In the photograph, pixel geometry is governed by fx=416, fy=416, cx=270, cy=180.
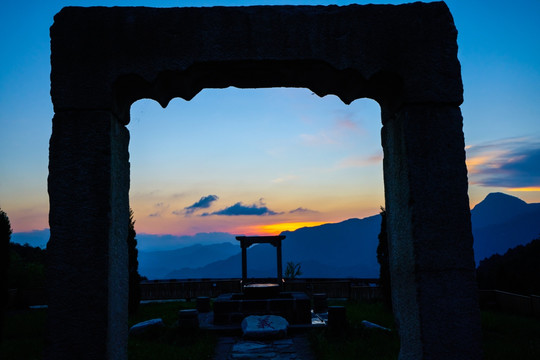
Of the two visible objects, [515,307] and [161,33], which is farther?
[515,307]

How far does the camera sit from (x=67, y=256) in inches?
139

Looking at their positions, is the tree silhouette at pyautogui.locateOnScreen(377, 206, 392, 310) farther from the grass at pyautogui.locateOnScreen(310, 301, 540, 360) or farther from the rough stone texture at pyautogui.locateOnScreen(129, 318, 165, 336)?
the rough stone texture at pyautogui.locateOnScreen(129, 318, 165, 336)

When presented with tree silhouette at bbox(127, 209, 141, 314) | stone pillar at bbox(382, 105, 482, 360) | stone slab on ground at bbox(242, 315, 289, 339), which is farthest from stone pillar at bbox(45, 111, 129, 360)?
tree silhouette at bbox(127, 209, 141, 314)

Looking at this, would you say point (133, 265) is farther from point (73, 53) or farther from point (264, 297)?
point (73, 53)

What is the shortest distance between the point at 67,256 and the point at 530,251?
2169 cm

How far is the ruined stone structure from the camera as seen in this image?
138 inches

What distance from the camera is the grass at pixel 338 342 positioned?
307 inches

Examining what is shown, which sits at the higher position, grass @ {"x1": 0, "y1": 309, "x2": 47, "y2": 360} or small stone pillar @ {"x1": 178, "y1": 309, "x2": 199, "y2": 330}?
small stone pillar @ {"x1": 178, "y1": 309, "x2": 199, "y2": 330}

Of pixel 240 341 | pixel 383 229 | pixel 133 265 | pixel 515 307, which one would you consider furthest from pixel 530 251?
pixel 133 265

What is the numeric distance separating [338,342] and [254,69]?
23.0 ft

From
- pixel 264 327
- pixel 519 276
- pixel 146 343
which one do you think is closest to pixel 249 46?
pixel 146 343

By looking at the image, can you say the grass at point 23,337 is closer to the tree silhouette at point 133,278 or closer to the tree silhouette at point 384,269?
the tree silhouette at point 133,278

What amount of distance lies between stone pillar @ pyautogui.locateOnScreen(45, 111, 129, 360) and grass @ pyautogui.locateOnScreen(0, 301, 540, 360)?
4.75 m

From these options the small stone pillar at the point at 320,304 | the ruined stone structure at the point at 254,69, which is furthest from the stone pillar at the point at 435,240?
the small stone pillar at the point at 320,304
